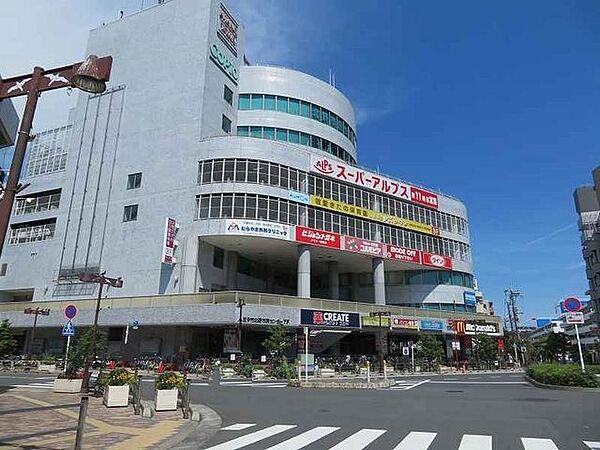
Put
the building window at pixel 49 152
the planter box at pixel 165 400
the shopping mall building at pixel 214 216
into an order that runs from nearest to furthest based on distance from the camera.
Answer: the planter box at pixel 165 400 < the shopping mall building at pixel 214 216 < the building window at pixel 49 152

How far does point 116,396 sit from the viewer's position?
44.1 ft

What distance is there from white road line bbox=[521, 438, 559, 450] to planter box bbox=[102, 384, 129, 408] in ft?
35.1

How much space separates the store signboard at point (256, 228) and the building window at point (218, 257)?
4774 millimetres

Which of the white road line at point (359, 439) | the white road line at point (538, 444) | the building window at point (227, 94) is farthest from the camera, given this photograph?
the building window at point (227, 94)

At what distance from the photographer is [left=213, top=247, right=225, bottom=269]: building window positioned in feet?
140

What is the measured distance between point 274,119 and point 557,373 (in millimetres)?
37971

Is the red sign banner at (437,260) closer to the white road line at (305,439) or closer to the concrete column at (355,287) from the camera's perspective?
the concrete column at (355,287)

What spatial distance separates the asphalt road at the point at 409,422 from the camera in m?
8.46

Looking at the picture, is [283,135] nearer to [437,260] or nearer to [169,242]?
[169,242]

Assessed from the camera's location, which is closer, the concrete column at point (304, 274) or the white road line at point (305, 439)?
the white road line at point (305, 439)

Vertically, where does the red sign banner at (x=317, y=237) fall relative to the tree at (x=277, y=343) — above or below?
above

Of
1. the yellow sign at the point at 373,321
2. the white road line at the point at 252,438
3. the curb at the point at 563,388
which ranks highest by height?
the yellow sign at the point at 373,321

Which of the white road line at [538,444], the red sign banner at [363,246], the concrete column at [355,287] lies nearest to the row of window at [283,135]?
the red sign banner at [363,246]

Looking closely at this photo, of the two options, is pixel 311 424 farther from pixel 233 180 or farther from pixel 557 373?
pixel 233 180
